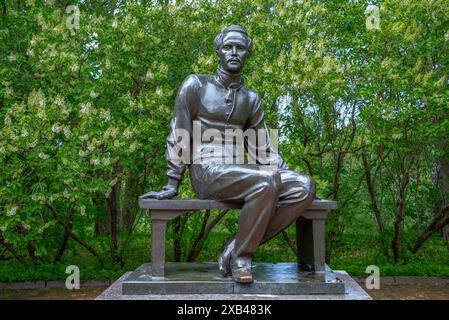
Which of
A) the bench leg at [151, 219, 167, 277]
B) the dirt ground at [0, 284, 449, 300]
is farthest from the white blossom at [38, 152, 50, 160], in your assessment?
the bench leg at [151, 219, 167, 277]

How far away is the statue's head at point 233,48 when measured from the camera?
15.1 ft

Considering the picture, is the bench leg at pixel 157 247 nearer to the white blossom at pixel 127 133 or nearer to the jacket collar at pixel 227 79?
the jacket collar at pixel 227 79

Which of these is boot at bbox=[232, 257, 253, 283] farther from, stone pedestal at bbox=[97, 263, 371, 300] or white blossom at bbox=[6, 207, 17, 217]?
white blossom at bbox=[6, 207, 17, 217]

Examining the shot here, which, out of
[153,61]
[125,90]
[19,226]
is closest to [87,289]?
[19,226]

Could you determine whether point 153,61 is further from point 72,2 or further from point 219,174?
point 219,174

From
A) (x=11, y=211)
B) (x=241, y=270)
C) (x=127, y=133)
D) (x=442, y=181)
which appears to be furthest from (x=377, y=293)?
(x=11, y=211)

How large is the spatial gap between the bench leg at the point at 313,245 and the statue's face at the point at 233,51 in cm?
148

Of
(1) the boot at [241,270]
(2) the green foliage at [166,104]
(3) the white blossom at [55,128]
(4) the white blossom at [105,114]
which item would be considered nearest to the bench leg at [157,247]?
(1) the boot at [241,270]

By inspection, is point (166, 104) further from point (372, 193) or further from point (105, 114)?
point (372, 193)

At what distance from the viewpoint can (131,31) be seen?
25.8ft

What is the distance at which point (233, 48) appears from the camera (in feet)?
15.1

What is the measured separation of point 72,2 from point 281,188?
6296 mm

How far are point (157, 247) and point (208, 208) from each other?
51 cm


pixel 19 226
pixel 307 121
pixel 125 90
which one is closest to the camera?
pixel 19 226
